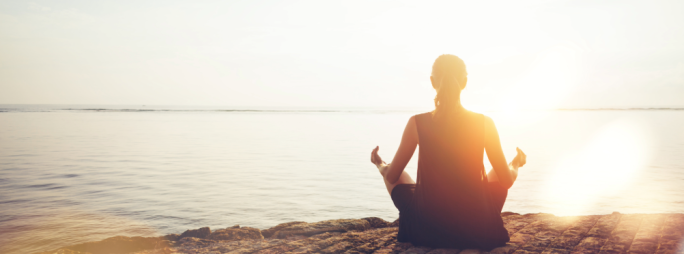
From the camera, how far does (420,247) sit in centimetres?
383

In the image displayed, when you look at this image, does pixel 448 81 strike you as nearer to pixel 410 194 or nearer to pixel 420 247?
pixel 410 194

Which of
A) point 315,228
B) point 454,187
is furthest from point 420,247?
point 315,228

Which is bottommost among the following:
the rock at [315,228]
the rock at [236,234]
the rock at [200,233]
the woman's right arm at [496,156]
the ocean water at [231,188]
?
the ocean water at [231,188]

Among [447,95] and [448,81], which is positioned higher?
[448,81]

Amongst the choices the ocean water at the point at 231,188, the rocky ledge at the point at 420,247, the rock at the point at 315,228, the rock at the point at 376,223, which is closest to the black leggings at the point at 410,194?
the rocky ledge at the point at 420,247

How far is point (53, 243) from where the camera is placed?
21.4ft

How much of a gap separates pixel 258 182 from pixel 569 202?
787 cm

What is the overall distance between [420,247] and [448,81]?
1.59m

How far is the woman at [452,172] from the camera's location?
3.37 meters

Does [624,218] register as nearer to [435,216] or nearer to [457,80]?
[435,216]

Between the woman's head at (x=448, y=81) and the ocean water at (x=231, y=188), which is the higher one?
the woman's head at (x=448, y=81)

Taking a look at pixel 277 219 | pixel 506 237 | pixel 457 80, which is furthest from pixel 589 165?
pixel 457 80

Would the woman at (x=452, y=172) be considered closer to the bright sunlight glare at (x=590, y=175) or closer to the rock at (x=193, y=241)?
the rock at (x=193, y=241)

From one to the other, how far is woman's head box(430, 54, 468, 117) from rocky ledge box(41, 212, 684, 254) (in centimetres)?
131
